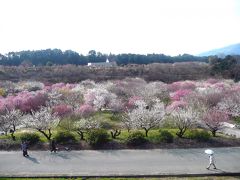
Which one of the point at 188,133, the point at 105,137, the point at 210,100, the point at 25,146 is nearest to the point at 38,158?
the point at 25,146

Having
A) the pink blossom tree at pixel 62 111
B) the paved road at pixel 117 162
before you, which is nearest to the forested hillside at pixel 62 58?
the pink blossom tree at pixel 62 111

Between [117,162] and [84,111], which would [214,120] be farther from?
[84,111]

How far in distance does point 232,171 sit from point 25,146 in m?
11.7

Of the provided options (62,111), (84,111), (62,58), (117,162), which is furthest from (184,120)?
(62,58)

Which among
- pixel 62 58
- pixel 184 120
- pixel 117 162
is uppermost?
pixel 62 58

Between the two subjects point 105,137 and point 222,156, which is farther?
point 105,137

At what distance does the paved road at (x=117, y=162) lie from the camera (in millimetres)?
15688

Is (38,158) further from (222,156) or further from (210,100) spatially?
(210,100)

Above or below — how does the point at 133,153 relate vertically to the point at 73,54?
below

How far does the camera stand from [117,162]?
17.0 m

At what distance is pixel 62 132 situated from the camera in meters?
20.2

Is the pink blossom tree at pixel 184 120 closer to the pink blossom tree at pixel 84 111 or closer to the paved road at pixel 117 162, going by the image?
the paved road at pixel 117 162

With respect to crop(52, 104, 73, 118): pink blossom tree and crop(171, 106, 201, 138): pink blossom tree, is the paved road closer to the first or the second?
crop(171, 106, 201, 138): pink blossom tree

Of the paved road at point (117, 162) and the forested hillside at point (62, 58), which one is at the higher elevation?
the forested hillside at point (62, 58)
